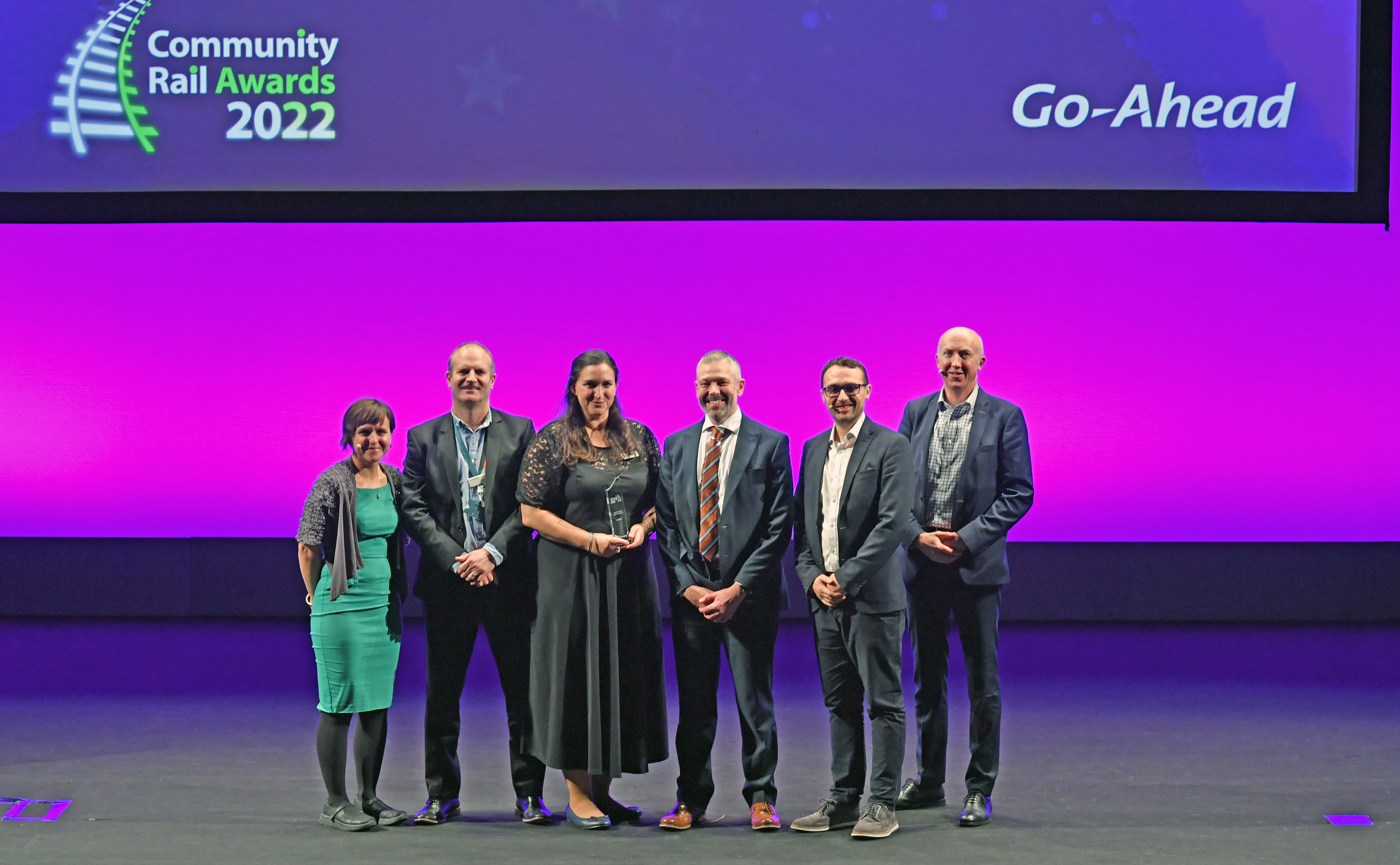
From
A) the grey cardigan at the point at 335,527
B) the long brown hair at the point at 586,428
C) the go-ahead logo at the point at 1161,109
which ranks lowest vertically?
the grey cardigan at the point at 335,527

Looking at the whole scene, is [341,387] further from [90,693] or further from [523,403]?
[90,693]

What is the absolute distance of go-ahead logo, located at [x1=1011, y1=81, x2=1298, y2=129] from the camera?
5.77 m

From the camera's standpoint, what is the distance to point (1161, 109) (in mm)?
5773

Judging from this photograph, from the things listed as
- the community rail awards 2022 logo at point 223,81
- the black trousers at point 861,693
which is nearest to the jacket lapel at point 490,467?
the black trousers at point 861,693

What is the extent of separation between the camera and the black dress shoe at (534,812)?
344 centimetres

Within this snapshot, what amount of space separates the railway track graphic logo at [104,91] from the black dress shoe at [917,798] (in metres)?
4.73

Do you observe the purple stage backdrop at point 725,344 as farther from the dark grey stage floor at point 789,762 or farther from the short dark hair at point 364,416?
the short dark hair at point 364,416

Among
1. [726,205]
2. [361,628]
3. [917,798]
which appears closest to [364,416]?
[361,628]

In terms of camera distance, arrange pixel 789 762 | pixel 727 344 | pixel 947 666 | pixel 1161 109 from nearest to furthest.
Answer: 1. pixel 947 666
2. pixel 789 762
3. pixel 1161 109
4. pixel 727 344

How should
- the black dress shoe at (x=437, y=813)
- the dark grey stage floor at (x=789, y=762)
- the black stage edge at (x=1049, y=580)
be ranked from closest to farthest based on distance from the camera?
the dark grey stage floor at (x=789, y=762)
the black dress shoe at (x=437, y=813)
the black stage edge at (x=1049, y=580)

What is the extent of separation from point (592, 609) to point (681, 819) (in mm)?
643

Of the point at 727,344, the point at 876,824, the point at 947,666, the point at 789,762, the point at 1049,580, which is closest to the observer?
the point at 876,824

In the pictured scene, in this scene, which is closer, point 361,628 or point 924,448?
point 361,628

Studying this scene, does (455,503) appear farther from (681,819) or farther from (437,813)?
(681,819)
